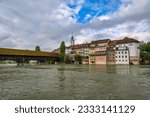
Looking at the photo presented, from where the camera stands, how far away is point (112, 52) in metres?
90.9

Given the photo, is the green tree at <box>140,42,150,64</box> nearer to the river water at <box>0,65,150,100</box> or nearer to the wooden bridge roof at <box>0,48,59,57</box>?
the wooden bridge roof at <box>0,48,59,57</box>

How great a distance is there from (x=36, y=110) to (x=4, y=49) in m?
84.5

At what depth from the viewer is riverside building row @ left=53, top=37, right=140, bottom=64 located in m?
85.9

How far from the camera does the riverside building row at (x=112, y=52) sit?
85875mm

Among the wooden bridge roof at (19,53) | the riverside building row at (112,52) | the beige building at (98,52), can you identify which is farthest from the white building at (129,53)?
the wooden bridge roof at (19,53)

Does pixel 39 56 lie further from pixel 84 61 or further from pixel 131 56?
pixel 131 56

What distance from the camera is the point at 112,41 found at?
102m

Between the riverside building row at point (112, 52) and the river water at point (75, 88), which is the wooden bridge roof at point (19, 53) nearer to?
the riverside building row at point (112, 52)

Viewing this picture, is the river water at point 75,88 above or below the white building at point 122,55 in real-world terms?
below

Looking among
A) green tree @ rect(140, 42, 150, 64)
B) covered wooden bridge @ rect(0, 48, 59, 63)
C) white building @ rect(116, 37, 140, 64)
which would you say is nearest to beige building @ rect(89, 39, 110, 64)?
white building @ rect(116, 37, 140, 64)

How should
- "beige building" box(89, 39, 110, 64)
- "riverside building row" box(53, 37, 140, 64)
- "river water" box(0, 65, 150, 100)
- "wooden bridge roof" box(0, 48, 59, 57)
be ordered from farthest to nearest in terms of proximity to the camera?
"beige building" box(89, 39, 110, 64) → "riverside building row" box(53, 37, 140, 64) → "wooden bridge roof" box(0, 48, 59, 57) → "river water" box(0, 65, 150, 100)

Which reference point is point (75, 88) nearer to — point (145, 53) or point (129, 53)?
point (145, 53)

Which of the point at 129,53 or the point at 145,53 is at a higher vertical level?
the point at 129,53

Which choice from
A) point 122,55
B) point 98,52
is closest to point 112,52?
point 122,55
